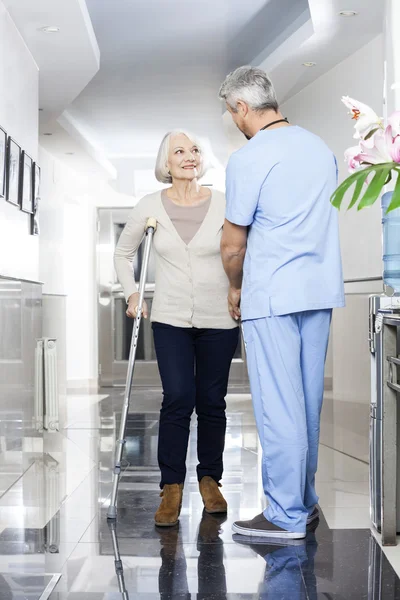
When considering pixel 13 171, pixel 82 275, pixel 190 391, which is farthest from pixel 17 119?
pixel 82 275

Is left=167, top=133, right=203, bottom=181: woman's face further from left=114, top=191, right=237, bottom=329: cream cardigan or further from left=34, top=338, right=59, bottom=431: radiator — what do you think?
left=34, top=338, right=59, bottom=431: radiator

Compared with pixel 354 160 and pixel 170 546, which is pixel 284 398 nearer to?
pixel 170 546

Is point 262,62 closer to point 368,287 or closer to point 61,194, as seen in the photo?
point 368,287

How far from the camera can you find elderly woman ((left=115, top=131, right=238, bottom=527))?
9.88 feet

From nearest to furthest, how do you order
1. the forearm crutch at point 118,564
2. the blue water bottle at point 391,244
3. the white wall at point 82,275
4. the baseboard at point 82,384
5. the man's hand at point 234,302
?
the forearm crutch at point 118,564 < the man's hand at point 234,302 < the blue water bottle at point 391,244 < the baseboard at point 82,384 < the white wall at point 82,275

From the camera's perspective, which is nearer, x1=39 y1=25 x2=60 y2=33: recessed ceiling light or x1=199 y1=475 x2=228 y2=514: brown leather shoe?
x1=199 y1=475 x2=228 y2=514: brown leather shoe

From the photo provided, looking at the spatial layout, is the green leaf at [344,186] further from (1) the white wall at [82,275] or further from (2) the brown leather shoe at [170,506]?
(1) the white wall at [82,275]

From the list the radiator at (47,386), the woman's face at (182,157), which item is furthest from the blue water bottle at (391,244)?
the radiator at (47,386)

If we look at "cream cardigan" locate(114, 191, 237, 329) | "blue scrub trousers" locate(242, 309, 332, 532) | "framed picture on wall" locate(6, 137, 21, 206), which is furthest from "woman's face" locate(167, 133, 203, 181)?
"framed picture on wall" locate(6, 137, 21, 206)

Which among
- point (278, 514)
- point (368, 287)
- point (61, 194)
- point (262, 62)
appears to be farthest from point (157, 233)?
point (61, 194)

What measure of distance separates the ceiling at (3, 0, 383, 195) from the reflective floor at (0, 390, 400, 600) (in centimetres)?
234

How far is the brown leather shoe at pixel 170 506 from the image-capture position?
2.99 m

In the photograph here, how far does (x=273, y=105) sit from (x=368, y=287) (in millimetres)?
2238

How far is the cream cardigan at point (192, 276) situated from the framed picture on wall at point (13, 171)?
1388mm
